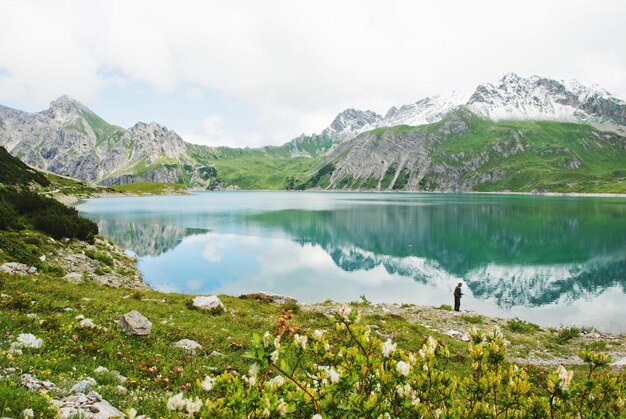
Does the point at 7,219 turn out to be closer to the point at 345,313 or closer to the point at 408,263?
the point at 345,313

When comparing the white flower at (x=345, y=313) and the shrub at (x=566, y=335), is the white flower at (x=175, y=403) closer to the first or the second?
the white flower at (x=345, y=313)

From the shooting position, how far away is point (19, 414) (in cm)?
646

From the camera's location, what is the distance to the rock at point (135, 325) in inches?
495

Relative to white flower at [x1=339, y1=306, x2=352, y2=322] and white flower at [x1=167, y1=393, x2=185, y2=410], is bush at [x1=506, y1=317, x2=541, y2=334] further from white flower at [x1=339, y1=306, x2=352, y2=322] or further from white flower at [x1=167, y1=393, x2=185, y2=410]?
white flower at [x1=167, y1=393, x2=185, y2=410]

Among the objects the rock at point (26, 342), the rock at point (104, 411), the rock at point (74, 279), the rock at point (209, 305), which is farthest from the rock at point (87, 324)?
the rock at point (74, 279)

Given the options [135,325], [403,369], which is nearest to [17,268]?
[135,325]

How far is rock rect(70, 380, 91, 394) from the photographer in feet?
26.0

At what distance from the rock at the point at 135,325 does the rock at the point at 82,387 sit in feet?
14.7

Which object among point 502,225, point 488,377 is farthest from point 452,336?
point 502,225

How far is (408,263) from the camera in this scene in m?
57.2

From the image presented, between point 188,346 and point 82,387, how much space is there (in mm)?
4972

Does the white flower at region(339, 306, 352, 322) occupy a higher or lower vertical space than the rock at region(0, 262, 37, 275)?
higher

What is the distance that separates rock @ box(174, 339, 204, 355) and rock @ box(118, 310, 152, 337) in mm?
1225

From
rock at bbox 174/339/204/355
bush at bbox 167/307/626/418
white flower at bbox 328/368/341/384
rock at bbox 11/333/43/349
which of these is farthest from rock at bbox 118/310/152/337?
white flower at bbox 328/368/341/384
